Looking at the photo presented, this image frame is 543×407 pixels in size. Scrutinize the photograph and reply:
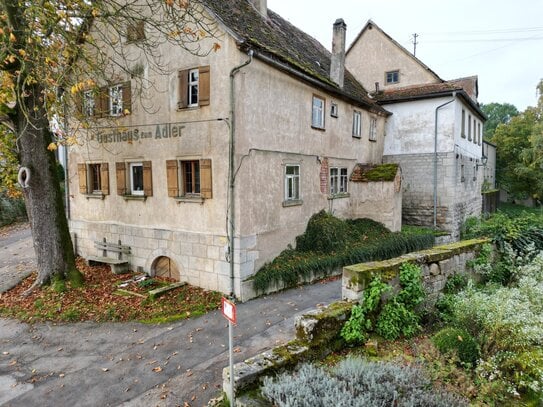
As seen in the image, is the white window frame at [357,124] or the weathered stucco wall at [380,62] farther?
the weathered stucco wall at [380,62]

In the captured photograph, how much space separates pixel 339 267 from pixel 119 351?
7.76 meters

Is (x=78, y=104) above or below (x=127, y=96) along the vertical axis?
below

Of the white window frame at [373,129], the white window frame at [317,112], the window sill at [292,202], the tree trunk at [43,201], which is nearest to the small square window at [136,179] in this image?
the tree trunk at [43,201]

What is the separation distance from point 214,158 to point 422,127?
43.3 feet

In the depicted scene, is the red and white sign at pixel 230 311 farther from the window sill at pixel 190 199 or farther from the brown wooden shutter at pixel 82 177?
the brown wooden shutter at pixel 82 177

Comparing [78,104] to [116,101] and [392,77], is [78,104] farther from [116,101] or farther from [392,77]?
[392,77]

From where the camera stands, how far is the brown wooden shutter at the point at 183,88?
1059 centimetres

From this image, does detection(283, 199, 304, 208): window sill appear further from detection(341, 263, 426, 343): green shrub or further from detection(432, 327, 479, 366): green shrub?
detection(432, 327, 479, 366): green shrub

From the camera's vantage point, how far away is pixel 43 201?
33.7ft

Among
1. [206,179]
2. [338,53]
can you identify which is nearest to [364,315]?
[206,179]

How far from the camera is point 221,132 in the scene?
9.95 metres

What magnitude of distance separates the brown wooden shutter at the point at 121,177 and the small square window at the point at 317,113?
278 inches

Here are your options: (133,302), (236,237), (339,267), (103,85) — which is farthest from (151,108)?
(339,267)

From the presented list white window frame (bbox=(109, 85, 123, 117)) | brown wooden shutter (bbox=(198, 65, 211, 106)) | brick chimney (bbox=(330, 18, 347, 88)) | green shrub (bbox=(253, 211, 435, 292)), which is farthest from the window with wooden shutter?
brick chimney (bbox=(330, 18, 347, 88))
